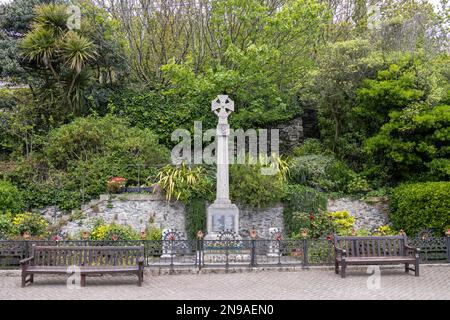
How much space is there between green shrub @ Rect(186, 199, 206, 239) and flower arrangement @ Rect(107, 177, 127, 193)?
8.28 feet

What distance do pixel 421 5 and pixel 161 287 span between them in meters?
20.2

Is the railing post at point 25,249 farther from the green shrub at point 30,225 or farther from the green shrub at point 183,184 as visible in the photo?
the green shrub at point 183,184

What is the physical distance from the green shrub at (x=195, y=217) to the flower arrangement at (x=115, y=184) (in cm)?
252

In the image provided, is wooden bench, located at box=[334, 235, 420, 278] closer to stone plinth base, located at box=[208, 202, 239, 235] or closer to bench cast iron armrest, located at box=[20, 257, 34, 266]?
stone plinth base, located at box=[208, 202, 239, 235]

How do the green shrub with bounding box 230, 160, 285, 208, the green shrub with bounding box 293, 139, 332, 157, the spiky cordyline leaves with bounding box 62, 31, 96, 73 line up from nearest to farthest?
the green shrub with bounding box 230, 160, 285, 208 → the spiky cordyline leaves with bounding box 62, 31, 96, 73 → the green shrub with bounding box 293, 139, 332, 157

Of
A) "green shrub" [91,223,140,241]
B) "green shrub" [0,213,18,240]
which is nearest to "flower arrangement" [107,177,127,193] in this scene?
"green shrub" [91,223,140,241]

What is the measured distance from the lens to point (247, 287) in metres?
8.93

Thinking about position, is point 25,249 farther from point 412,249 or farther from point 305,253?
point 412,249

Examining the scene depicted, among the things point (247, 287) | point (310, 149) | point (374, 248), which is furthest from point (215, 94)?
point (247, 287)

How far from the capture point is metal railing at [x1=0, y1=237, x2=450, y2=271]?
1037 cm

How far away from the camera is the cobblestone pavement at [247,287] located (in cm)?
819

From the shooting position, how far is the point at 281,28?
18.1 metres

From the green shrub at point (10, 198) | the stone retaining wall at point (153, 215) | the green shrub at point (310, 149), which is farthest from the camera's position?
the green shrub at point (310, 149)

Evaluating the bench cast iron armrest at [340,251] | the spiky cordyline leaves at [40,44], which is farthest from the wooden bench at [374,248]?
the spiky cordyline leaves at [40,44]
